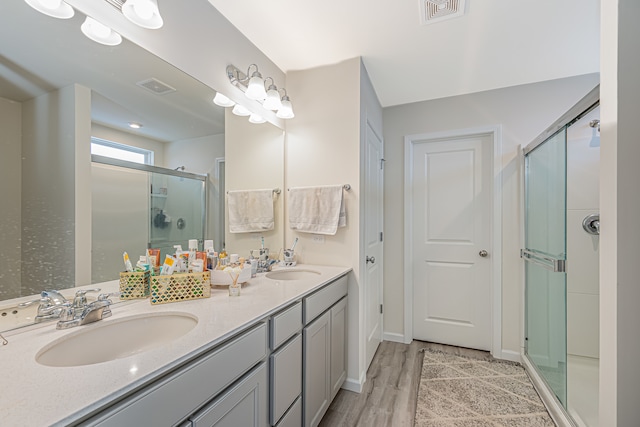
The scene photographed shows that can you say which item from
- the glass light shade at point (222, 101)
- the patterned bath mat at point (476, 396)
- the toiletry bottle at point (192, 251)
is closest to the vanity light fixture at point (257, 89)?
the glass light shade at point (222, 101)

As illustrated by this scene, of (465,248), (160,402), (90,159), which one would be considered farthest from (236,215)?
(465,248)

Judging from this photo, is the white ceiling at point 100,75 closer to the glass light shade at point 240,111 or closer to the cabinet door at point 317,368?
the glass light shade at point 240,111

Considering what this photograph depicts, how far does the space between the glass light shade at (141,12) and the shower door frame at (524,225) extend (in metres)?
2.01

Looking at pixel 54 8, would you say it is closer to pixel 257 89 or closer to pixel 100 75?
pixel 100 75

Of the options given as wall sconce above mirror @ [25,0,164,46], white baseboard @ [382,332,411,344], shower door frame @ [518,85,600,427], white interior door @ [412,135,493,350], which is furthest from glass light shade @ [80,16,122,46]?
white baseboard @ [382,332,411,344]

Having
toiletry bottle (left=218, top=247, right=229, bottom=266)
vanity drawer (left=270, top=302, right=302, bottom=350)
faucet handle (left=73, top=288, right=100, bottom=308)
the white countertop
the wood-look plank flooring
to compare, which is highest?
toiletry bottle (left=218, top=247, right=229, bottom=266)

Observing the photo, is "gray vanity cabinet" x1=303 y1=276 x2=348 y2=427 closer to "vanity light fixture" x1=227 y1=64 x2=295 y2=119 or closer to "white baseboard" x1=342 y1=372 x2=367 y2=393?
"white baseboard" x1=342 y1=372 x2=367 y2=393

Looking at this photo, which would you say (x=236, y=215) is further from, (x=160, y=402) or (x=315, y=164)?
(x=160, y=402)

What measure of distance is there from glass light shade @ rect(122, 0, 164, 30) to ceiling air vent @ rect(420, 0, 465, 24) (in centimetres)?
133

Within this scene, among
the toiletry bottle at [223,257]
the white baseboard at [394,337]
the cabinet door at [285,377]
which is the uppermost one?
the toiletry bottle at [223,257]

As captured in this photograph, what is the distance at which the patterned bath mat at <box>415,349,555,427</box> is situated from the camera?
5.65ft

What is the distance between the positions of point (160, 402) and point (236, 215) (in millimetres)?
1321

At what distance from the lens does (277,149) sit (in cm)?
225

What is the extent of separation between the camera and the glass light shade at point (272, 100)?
1.92 meters
